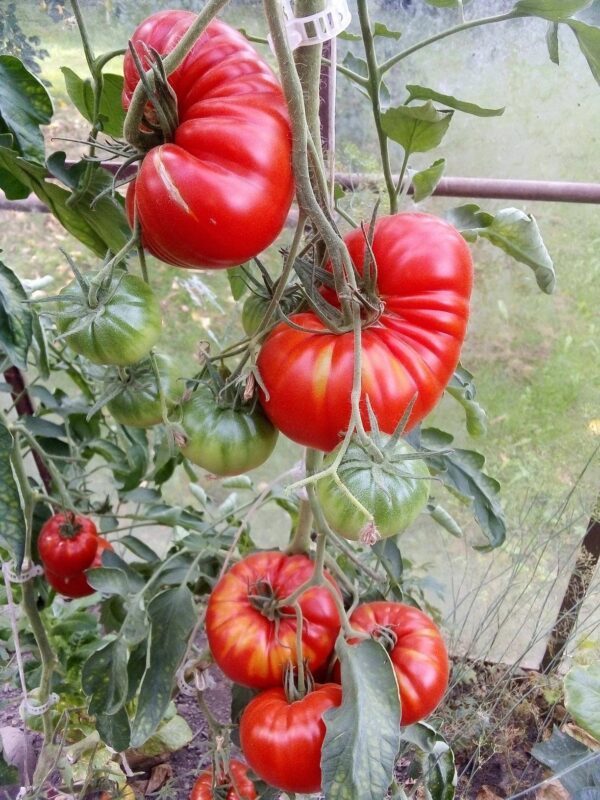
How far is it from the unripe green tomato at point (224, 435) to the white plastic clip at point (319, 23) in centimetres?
24

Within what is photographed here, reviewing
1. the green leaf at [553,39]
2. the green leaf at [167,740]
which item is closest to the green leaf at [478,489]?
the green leaf at [553,39]

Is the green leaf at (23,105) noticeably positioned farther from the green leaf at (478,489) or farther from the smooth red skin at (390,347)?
the green leaf at (478,489)

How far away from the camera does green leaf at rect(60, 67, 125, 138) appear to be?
49 cm

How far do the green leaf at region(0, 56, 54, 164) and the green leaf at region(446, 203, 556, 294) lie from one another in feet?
1.24

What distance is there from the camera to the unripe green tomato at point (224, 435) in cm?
44

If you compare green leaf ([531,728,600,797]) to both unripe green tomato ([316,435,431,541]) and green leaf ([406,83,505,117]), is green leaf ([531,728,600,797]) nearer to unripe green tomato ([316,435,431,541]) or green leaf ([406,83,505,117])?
unripe green tomato ([316,435,431,541])

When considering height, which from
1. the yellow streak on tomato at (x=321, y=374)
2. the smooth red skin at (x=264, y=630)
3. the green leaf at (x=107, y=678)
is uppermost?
the yellow streak on tomato at (x=321, y=374)

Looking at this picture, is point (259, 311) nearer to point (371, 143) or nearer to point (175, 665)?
point (175, 665)

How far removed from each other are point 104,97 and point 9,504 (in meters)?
0.33

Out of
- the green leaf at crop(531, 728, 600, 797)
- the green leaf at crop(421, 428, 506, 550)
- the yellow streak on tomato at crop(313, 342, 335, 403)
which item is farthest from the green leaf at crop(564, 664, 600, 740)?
the yellow streak on tomato at crop(313, 342, 335, 403)

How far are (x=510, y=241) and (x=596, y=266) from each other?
1.52 feet

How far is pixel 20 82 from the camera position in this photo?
1.59 ft

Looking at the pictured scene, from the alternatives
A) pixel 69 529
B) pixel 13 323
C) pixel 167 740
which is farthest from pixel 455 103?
pixel 167 740

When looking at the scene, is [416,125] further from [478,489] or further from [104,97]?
[478,489]
